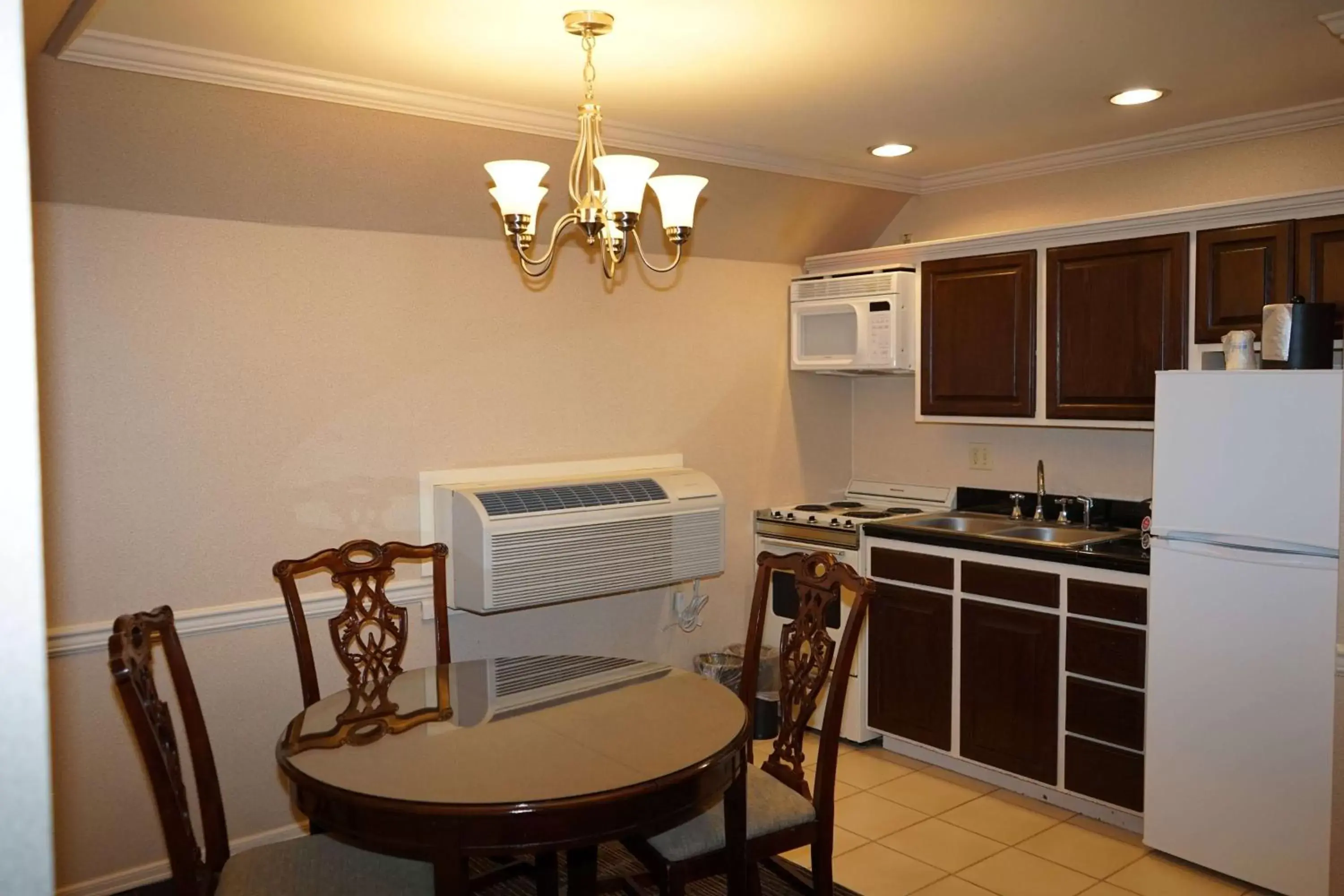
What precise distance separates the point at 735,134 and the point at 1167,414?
1.72m

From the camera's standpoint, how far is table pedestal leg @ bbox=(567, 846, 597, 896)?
235 cm

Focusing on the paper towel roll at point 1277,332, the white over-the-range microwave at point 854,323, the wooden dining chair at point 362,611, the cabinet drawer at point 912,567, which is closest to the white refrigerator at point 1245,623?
the paper towel roll at point 1277,332

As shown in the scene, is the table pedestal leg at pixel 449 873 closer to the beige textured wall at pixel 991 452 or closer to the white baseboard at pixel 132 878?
the white baseboard at pixel 132 878

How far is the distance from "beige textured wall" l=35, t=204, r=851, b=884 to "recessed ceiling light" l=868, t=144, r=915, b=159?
94 centimetres

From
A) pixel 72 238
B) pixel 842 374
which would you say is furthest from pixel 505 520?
pixel 842 374

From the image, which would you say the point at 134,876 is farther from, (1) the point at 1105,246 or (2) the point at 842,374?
(1) the point at 1105,246

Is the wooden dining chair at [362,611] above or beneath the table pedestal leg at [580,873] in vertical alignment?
above

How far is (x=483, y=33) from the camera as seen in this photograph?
8.63 feet

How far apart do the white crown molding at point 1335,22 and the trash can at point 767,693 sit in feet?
8.69

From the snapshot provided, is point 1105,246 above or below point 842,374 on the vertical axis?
above

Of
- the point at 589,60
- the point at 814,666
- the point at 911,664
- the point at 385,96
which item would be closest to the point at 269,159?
the point at 385,96

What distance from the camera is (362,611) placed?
9.70 ft

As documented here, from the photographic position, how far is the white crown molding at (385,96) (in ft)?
8.61

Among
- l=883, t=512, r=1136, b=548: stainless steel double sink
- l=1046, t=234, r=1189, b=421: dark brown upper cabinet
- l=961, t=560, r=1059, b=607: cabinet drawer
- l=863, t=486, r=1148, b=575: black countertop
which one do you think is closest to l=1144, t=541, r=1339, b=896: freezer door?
l=863, t=486, r=1148, b=575: black countertop
